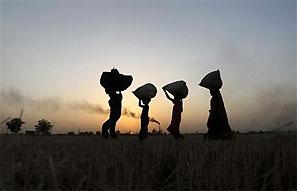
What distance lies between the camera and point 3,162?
4.67 m

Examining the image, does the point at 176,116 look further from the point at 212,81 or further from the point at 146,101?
the point at 212,81

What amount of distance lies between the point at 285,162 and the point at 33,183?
269cm

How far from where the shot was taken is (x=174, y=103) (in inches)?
567

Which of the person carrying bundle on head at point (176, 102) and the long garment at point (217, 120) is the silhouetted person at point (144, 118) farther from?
the long garment at point (217, 120)

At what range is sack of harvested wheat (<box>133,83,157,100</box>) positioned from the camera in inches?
539

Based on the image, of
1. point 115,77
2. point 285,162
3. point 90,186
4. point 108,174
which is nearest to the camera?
point 90,186

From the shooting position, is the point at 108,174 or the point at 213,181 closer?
the point at 213,181

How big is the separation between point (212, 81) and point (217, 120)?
1118 millimetres

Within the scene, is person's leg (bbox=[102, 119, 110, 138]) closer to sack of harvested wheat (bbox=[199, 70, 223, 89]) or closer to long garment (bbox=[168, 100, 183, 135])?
long garment (bbox=[168, 100, 183, 135])

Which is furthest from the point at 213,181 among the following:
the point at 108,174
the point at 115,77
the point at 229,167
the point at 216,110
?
the point at 115,77

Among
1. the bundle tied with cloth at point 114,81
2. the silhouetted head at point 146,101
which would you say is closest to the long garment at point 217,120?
the silhouetted head at point 146,101

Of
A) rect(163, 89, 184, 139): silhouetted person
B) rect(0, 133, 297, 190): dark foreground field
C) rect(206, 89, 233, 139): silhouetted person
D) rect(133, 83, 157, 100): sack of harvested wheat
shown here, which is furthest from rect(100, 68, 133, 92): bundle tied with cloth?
rect(0, 133, 297, 190): dark foreground field

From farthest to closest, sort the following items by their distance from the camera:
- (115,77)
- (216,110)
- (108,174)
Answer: (115,77), (216,110), (108,174)

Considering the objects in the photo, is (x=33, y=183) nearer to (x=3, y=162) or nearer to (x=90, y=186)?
(x=90, y=186)
